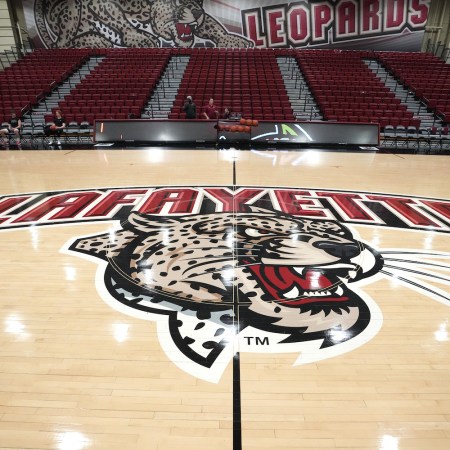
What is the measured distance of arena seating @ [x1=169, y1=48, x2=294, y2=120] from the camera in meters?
10.1

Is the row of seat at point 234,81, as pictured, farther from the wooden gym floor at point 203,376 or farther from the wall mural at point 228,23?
the wooden gym floor at point 203,376

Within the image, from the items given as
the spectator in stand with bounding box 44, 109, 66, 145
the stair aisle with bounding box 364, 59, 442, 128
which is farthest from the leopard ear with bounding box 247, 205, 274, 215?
the stair aisle with bounding box 364, 59, 442, 128

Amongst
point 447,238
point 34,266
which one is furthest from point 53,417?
point 447,238

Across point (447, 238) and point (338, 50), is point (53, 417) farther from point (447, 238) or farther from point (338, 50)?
point (338, 50)

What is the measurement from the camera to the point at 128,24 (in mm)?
14453

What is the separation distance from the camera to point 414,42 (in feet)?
48.0

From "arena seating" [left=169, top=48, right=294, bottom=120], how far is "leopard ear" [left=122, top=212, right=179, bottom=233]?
644 centimetres

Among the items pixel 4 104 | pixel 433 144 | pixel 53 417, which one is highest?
pixel 4 104

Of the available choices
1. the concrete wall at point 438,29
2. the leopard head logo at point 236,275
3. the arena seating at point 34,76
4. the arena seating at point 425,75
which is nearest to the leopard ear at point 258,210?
the leopard head logo at point 236,275

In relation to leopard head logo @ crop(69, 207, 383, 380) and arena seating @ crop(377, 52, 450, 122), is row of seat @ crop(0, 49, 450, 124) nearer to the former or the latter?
arena seating @ crop(377, 52, 450, 122)

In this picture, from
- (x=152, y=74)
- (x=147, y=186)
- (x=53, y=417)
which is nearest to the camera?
(x=53, y=417)

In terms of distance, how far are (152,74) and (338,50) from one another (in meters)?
8.76

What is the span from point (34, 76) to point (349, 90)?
12205 mm

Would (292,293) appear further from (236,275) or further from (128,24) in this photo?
(128,24)
